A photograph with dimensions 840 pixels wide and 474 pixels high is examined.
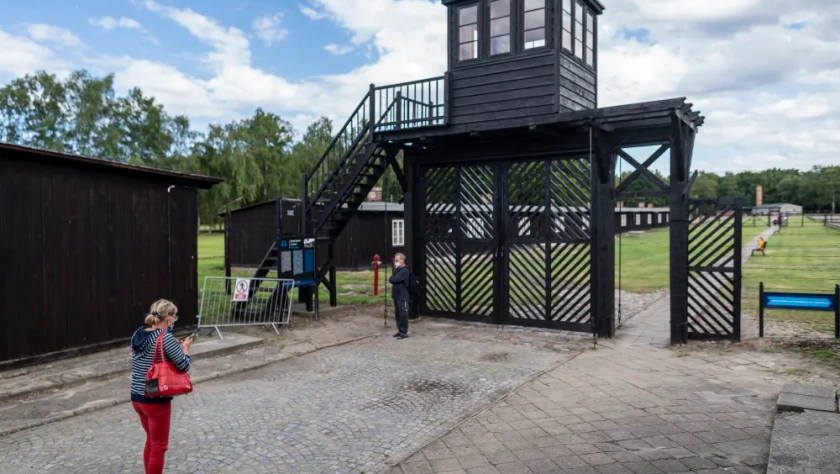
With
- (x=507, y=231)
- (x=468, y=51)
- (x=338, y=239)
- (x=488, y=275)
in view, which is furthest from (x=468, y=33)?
(x=338, y=239)

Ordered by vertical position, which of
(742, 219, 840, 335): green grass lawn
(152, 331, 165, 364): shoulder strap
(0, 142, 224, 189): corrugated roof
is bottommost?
(742, 219, 840, 335): green grass lawn

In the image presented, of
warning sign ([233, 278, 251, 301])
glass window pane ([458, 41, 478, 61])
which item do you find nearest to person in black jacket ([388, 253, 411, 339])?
warning sign ([233, 278, 251, 301])

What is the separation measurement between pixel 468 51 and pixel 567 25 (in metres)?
1.94

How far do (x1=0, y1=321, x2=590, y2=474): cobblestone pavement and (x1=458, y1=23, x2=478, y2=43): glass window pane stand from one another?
239 inches

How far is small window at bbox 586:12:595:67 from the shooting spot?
11.8 m

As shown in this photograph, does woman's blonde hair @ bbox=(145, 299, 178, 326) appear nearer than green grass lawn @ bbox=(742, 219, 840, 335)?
Yes

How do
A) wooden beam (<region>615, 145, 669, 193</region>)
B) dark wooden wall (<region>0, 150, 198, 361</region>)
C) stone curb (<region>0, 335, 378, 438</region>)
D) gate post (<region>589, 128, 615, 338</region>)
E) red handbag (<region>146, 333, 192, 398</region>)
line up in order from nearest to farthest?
1. red handbag (<region>146, 333, 192, 398</region>)
2. stone curb (<region>0, 335, 378, 438</region>)
3. dark wooden wall (<region>0, 150, 198, 361</region>)
4. wooden beam (<region>615, 145, 669, 193</region>)
5. gate post (<region>589, 128, 615, 338</region>)

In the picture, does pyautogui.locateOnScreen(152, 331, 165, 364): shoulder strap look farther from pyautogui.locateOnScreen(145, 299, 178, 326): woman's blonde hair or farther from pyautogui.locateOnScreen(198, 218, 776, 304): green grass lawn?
pyautogui.locateOnScreen(198, 218, 776, 304): green grass lawn

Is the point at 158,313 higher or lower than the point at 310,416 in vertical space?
higher

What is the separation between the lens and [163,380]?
14.1 ft

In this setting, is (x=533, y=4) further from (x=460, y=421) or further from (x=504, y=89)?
(x=460, y=421)

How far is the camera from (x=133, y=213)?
9797mm

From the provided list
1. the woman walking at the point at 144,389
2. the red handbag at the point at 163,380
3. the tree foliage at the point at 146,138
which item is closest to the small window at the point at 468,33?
the woman walking at the point at 144,389

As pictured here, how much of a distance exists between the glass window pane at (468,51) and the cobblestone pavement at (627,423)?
248 inches
